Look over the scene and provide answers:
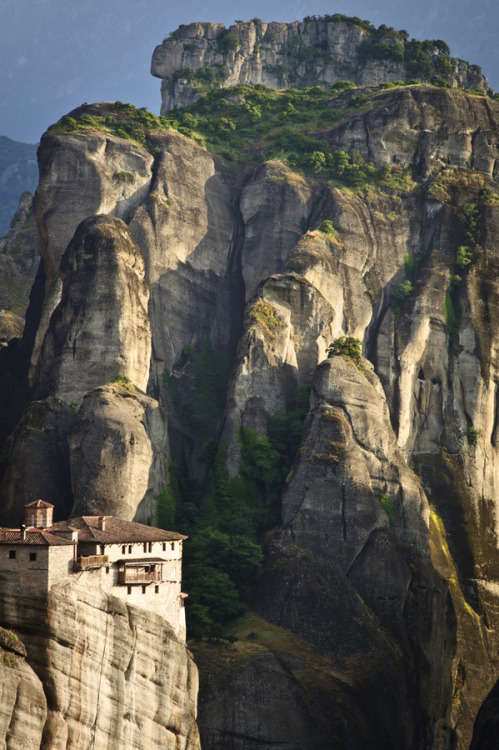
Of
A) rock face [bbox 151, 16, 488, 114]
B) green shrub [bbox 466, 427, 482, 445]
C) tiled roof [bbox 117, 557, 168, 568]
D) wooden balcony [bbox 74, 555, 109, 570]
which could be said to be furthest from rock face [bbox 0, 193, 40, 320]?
wooden balcony [bbox 74, 555, 109, 570]

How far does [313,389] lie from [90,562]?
1370 inches

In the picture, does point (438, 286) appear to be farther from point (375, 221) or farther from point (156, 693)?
point (156, 693)

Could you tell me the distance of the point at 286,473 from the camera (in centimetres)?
9400

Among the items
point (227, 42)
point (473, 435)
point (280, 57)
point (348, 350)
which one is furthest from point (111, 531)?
point (280, 57)

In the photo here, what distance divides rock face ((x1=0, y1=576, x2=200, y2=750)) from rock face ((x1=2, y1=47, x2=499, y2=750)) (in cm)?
24

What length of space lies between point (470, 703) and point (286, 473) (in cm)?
2316


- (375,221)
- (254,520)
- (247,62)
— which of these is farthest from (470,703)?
(247,62)

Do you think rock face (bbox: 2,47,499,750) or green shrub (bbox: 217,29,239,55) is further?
green shrub (bbox: 217,29,239,55)

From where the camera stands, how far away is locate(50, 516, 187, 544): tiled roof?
6881 cm

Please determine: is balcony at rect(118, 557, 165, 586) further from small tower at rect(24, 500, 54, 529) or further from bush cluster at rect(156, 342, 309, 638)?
bush cluster at rect(156, 342, 309, 638)

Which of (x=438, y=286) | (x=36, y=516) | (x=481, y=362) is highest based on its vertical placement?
(x=438, y=286)

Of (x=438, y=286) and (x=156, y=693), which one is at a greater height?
(x=438, y=286)

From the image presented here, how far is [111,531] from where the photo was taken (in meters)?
71.6

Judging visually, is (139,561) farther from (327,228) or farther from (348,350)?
(327,228)
